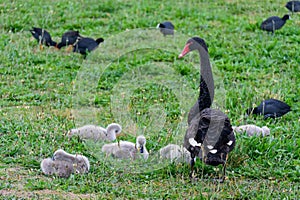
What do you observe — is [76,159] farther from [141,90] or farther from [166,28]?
[166,28]

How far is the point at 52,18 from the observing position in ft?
42.1

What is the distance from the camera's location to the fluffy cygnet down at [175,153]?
6352 millimetres

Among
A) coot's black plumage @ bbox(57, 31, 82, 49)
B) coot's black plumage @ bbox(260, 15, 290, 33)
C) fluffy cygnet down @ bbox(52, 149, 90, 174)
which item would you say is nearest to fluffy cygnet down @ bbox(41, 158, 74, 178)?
fluffy cygnet down @ bbox(52, 149, 90, 174)

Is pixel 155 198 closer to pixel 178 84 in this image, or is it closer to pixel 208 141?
pixel 208 141

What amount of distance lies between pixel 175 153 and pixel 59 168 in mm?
1187

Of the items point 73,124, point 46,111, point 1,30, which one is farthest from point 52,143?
point 1,30

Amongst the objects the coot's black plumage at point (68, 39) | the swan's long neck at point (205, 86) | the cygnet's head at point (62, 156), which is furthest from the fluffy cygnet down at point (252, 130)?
the coot's black plumage at point (68, 39)

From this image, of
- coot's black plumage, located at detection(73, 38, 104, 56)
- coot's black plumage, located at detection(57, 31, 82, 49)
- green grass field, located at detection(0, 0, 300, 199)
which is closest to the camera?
green grass field, located at detection(0, 0, 300, 199)

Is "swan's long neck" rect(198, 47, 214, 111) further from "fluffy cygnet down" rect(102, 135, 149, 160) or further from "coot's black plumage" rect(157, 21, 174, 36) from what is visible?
"coot's black plumage" rect(157, 21, 174, 36)

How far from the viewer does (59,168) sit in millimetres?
6125

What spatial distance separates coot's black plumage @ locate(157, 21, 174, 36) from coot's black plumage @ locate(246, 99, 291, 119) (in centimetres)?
384

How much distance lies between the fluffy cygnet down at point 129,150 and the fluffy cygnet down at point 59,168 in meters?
0.60

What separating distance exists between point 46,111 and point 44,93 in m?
0.86

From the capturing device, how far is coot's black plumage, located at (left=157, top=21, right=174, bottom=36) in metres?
11.5
